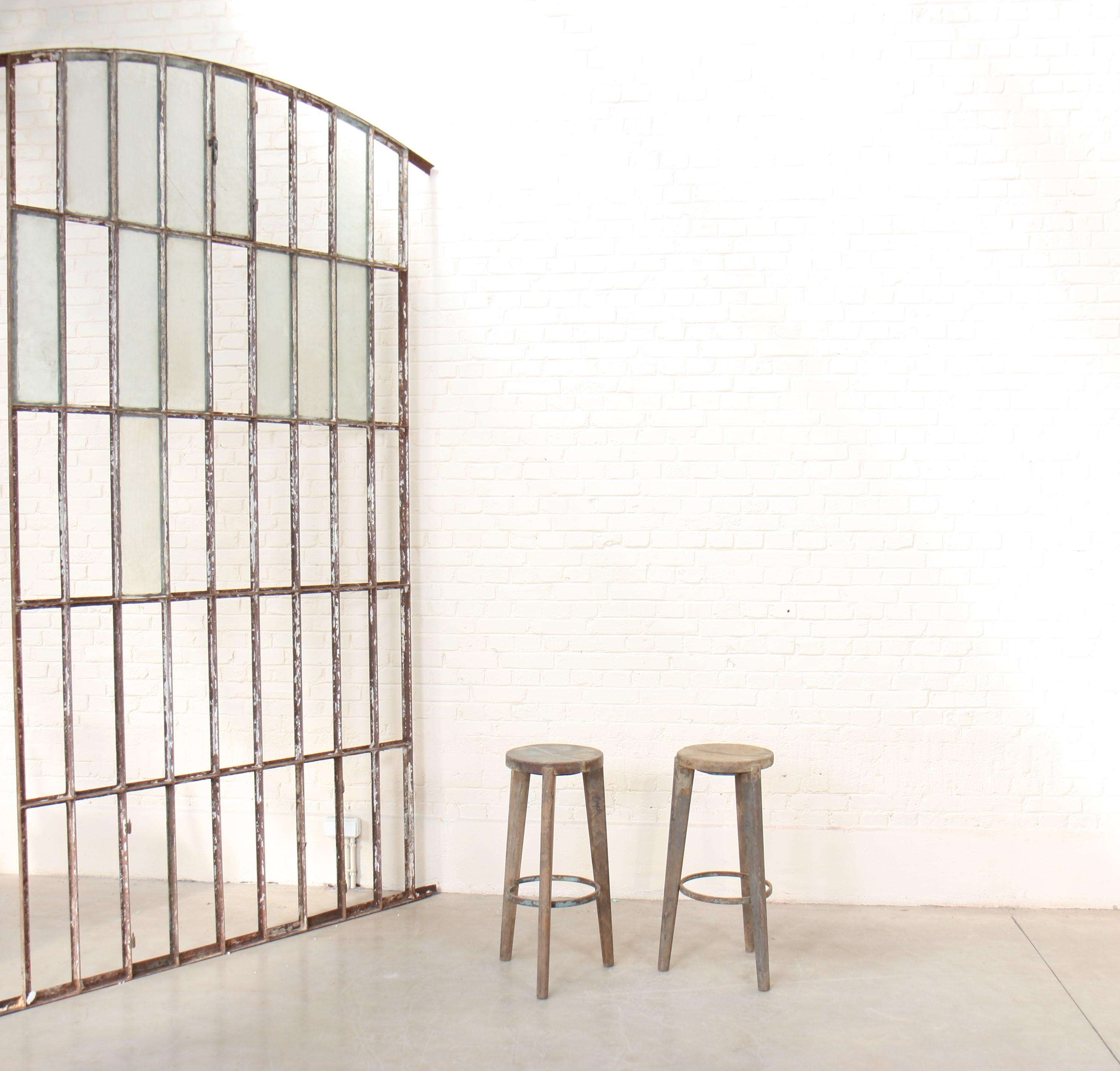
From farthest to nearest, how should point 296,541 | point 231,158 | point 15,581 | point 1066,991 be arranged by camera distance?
1. point 296,541
2. point 231,158
3. point 1066,991
4. point 15,581

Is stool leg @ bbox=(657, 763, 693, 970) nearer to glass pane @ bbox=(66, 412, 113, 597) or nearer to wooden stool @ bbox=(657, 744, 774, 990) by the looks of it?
wooden stool @ bbox=(657, 744, 774, 990)

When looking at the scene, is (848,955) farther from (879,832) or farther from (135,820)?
(135,820)

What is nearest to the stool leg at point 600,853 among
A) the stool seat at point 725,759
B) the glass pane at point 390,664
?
the stool seat at point 725,759

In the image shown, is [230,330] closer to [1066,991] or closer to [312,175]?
[312,175]

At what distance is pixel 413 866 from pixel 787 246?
107 inches

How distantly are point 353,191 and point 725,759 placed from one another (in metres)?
2.41

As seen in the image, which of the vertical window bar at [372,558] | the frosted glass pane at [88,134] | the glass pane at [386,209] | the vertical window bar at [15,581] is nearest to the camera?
the vertical window bar at [15,581]

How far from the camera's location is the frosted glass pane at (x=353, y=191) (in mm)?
3791

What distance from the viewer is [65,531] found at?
3.10m

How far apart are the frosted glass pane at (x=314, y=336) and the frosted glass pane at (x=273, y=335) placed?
43mm

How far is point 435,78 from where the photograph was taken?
13.1 feet

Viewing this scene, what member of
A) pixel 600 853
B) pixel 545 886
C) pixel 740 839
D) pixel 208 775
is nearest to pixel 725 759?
pixel 740 839

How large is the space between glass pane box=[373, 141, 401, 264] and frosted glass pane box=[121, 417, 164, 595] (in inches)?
46.7

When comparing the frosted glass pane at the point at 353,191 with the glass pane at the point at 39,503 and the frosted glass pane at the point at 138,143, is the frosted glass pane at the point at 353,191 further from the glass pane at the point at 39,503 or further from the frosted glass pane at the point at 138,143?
the glass pane at the point at 39,503
